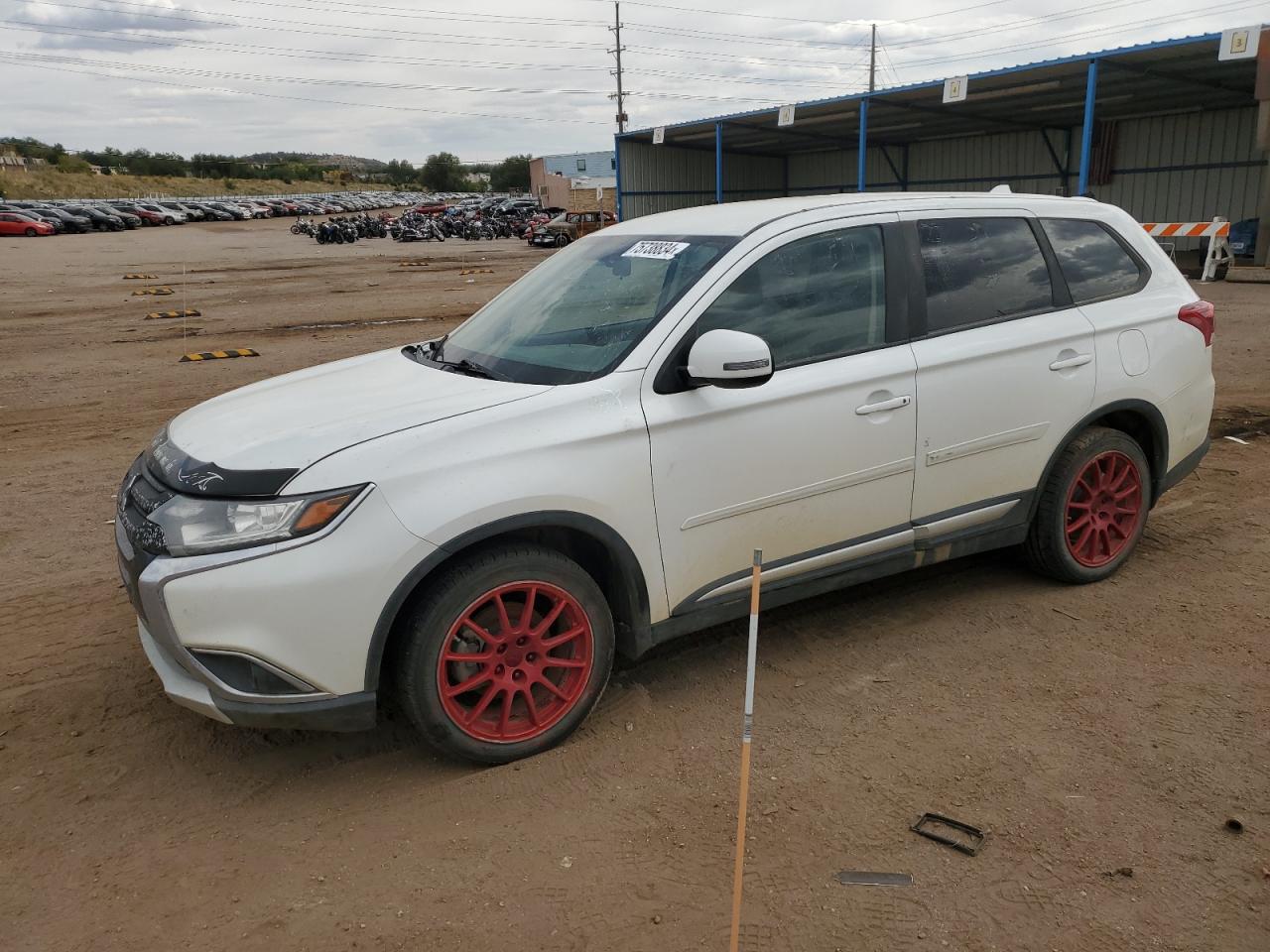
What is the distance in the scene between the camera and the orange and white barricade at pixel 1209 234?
17.8 meters

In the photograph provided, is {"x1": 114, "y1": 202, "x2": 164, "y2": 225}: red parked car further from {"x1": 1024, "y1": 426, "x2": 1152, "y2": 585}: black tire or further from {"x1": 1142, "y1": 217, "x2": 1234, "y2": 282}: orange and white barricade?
{"x1": 1024, "y1": 426, "x2": 1152, "y2": 585}: black tire

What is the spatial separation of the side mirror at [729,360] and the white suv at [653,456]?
0.04 ft

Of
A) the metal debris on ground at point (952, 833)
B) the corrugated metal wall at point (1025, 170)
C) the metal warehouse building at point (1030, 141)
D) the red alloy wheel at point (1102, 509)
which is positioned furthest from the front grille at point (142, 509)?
the corrugated metal wall at point (1025, 170)

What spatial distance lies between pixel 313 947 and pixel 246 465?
138 centimetres

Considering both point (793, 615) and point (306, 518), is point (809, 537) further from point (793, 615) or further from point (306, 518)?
point (306, 518)

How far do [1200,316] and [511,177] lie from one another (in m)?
128

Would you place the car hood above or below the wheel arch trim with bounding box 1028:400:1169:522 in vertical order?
above

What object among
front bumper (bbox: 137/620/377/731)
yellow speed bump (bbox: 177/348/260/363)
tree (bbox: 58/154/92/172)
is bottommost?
yellow speed bump (bbox: 177/348/260/363)

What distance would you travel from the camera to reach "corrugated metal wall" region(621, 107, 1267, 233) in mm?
25328

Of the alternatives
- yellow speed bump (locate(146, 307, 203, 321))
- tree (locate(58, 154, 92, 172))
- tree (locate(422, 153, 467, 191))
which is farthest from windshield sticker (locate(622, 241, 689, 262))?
tree (locate(422, 153, 467, 191))

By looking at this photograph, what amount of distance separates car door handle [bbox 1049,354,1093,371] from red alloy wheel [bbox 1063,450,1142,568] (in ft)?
1.50

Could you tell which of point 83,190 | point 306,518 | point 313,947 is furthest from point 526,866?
point 83,190

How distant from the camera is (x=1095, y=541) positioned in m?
4.65

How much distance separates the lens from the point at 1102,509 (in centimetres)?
463
